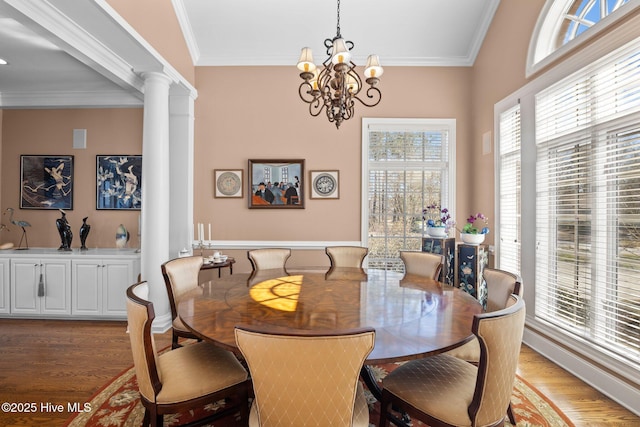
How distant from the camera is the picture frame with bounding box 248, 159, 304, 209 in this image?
426 cm

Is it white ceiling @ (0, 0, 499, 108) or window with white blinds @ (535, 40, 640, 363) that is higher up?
white ceiling @ (0, 0, 499, 108)

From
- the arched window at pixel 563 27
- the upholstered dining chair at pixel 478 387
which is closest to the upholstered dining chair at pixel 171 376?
the upholstered dining chair at pixel 478 387

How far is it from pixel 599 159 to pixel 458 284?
72.7 inches

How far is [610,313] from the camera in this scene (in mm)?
2289

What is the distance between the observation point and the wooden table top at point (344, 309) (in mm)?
1371

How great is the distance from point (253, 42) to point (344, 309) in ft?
12.6

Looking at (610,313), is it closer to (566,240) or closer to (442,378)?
(566,240)

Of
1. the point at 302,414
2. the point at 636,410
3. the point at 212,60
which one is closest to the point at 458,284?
the point at 636,410

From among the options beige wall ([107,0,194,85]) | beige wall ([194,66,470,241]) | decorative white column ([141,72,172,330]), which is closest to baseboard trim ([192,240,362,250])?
beige wall ([194,66,470,241])

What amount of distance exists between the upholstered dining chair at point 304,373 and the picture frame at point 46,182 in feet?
15.0

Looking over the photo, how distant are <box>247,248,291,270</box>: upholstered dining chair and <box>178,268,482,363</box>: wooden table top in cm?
60

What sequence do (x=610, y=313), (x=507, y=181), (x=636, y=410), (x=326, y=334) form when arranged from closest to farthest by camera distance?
(x=326, y=334), (x=636, y=410), (x=610, y=313), (x=507, y=181)

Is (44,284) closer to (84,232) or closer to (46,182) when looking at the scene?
(84,232)

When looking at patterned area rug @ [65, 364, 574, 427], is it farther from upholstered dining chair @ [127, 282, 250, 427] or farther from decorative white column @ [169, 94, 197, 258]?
decorative white column @ [169, 94, 197, 258]
